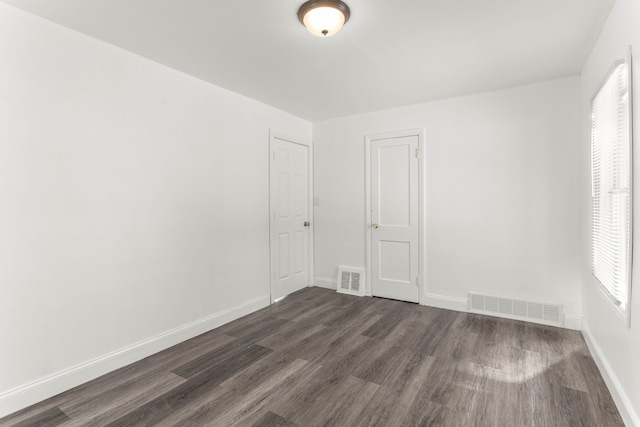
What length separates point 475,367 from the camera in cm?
255

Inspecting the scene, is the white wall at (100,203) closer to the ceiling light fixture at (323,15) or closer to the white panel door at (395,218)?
the ceiling light fixture at (323,15)

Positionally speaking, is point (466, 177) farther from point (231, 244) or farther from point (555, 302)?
point (231, 244)

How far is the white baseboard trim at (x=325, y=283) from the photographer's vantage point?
4.79 metres

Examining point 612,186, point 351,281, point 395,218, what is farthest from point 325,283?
point 612,186

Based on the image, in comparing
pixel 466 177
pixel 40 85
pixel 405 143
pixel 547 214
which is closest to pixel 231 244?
pixel 40 85

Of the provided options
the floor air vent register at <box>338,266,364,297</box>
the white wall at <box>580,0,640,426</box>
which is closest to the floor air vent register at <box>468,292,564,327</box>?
the white wall at <box>580,0,640,426</box>

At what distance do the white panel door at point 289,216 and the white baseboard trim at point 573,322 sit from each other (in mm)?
3129

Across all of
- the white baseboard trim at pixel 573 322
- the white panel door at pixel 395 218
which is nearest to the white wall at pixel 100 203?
the white panel door at pixel 395 218

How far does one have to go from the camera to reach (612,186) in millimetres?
2166

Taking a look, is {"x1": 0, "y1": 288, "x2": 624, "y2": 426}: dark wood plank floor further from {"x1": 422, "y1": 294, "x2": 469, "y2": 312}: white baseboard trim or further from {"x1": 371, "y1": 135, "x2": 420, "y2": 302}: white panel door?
{"x1": 371, "y1": 135, "x2": 420, "y2": 302}: white panel door

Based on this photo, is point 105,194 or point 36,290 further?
point 105,194

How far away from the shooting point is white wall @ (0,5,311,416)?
6.84 feet

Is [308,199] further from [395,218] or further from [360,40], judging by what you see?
[360,40]

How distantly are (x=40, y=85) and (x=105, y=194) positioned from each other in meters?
0.81
